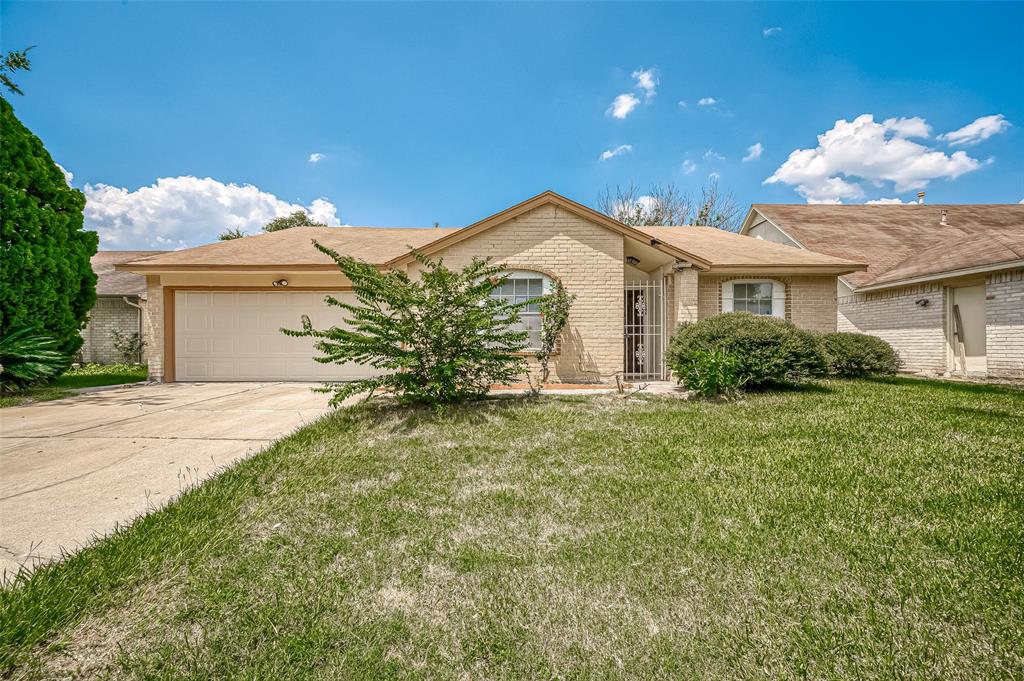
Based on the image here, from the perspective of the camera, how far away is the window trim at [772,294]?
10164 mm

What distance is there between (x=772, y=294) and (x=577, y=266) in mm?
5785

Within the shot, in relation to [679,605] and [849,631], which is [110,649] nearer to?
[679,605]

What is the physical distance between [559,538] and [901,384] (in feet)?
30.5


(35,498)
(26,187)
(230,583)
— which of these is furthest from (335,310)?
(230,583)

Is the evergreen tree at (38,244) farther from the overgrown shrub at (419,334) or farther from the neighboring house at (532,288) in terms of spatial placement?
the overgrown shrub at (419,334)

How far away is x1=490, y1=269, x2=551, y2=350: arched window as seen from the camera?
8500 mm

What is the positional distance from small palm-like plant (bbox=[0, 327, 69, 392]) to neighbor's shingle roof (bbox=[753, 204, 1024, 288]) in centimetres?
1996

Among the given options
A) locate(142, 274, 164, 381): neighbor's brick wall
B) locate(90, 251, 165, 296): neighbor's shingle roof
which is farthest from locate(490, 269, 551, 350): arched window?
locate(90, 251, 165, 296): neighbor's shingle roof

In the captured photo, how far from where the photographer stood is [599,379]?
8445mm

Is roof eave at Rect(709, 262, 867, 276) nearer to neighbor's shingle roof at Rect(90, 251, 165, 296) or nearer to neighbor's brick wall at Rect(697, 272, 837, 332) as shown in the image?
neighbor's brick wall at Rect(697, 272, 837, 332)

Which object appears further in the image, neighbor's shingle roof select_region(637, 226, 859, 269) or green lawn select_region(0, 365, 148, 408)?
neighbor's shingle roof select_region(637, 226, 859, 269)

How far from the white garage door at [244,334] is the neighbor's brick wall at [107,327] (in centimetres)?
739

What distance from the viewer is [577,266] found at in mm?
8492

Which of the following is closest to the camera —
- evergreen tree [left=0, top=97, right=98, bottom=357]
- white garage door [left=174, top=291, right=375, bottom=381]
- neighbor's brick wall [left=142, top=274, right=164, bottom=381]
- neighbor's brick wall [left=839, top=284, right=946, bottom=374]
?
evergreen tree [left=0, top=97, right=98, bottom=357]
